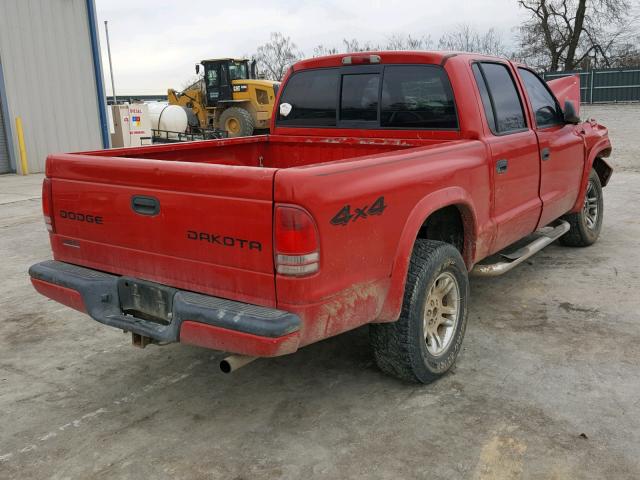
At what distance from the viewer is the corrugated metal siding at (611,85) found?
3544cm

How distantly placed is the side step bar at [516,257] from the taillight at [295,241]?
83.7 inches

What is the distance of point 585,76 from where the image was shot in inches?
1433

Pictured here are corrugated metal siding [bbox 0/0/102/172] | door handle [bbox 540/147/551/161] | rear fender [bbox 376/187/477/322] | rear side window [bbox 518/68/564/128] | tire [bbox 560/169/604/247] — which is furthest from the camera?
corrugated metal siding [bbox 0/0/102/172]

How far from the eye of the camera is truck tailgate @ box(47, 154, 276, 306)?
2.89 meters

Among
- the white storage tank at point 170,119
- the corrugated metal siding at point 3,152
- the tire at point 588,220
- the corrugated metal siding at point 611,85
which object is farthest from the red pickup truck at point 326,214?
the corrugated metal siding at point 611,85

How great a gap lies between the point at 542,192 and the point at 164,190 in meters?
3.32

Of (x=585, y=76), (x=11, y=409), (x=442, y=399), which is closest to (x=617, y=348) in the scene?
(x=442, y=399)

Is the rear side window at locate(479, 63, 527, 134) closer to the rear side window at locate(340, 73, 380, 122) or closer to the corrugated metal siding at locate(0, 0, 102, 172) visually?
the rear side window at locate(340, 73, 380, 122)

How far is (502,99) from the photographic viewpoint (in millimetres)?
4785

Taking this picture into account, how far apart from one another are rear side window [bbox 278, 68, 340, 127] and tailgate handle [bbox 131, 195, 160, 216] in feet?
6.88

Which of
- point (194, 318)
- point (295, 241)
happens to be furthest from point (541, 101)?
point (194, 318)

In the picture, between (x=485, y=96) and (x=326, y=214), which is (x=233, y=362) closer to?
(x=326, y=214)

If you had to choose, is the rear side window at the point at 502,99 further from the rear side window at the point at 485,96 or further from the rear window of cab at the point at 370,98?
the rear window of cab at the point at 370,98

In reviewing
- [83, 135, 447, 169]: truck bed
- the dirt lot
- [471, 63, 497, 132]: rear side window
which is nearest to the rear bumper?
the dirt lot
